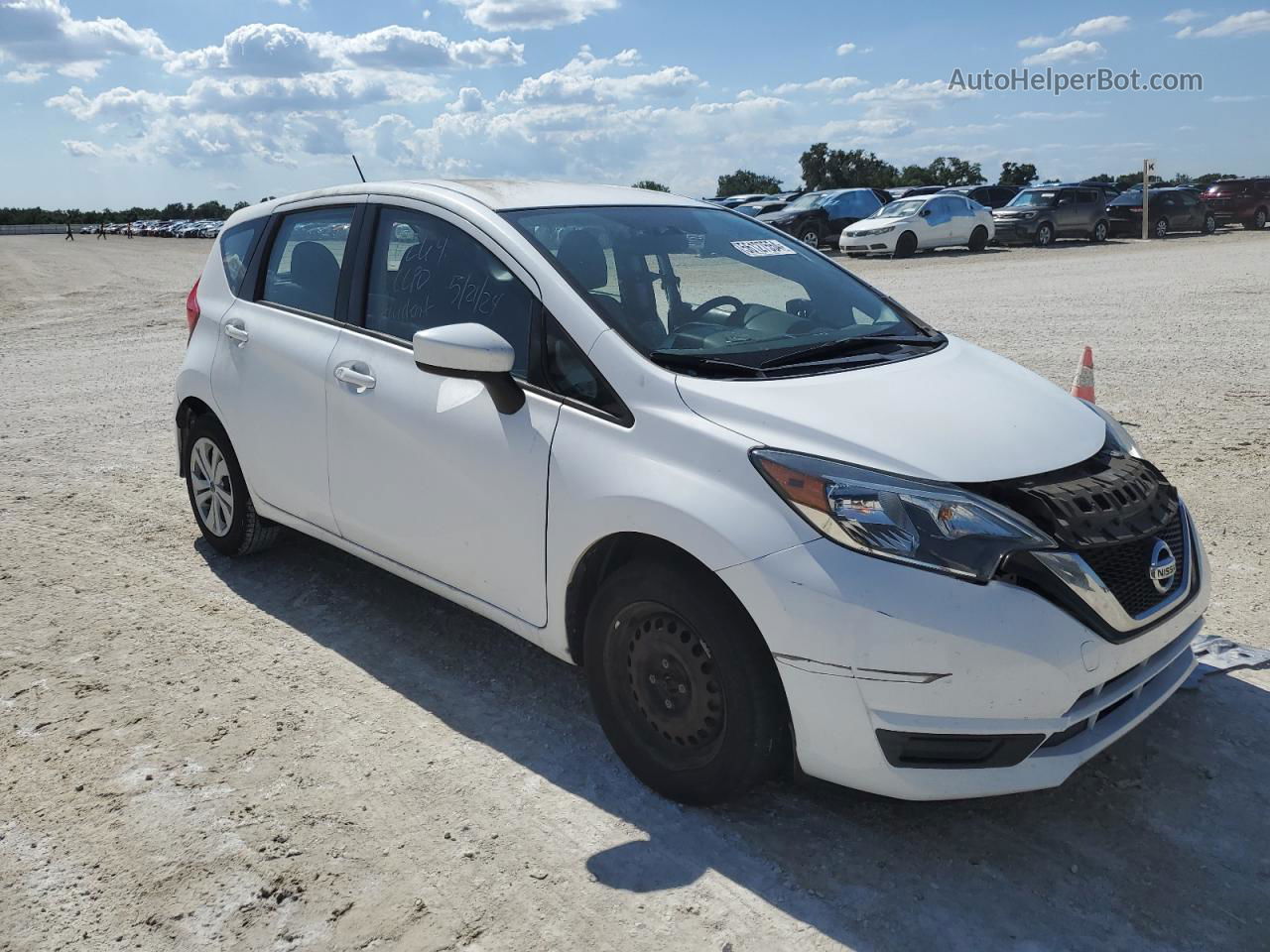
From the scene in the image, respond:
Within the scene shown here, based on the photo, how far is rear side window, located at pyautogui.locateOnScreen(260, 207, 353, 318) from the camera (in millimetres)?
4500

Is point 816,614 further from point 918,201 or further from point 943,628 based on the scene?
point 918,201

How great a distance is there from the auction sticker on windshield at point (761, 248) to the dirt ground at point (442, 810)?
1760mm

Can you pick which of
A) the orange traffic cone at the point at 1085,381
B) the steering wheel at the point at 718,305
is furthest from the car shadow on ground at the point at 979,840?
the orange traffic cone at the point at 1085,381

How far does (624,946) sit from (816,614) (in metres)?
0.93

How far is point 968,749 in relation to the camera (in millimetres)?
2803

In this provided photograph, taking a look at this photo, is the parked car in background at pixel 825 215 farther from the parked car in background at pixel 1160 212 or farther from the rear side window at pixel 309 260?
the rear side window at pixel 309 260

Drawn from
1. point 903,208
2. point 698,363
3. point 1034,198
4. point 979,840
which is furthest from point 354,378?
point 1034,198

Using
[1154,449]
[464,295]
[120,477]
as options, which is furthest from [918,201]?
[464,295]

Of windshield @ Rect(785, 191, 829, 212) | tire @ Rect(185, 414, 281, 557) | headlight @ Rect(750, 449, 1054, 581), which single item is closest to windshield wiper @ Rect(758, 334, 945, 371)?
headlight @ Rect(750, 449, 1054, 581)

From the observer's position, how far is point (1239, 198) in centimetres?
3572

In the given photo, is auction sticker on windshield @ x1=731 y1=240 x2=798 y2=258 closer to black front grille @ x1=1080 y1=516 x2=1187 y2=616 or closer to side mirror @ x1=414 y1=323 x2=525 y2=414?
side mirror @ x1=414 y1=323 x2=525 y2=414

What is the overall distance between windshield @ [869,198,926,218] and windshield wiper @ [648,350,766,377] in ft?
83.0

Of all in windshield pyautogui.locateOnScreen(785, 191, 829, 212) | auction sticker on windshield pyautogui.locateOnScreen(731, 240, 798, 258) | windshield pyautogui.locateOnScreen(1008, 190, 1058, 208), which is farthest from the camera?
windshield pyautogui.locateOnScreen(785, 191, 829, 212)

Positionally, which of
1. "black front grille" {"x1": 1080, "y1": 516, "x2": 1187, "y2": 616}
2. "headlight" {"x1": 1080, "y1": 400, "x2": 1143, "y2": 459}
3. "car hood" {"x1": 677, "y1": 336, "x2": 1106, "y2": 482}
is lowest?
"black front grille" {"x1": 1080, "y1": 516, "x2": 1187, "y2": 616}
